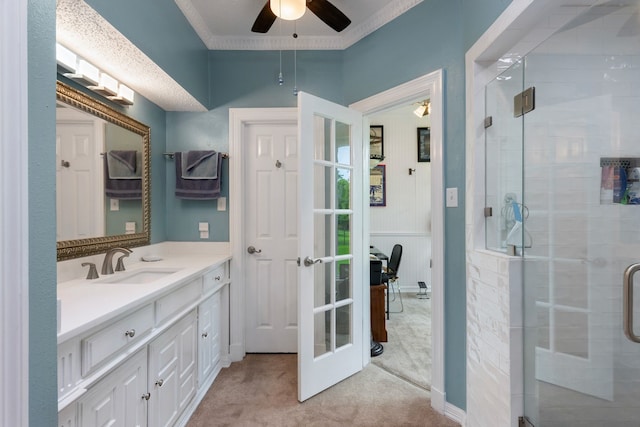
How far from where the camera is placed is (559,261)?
1.64 meters

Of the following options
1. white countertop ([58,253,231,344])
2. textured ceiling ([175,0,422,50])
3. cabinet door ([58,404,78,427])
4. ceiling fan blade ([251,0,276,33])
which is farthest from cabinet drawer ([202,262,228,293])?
textured ceiling ([175,0,422,50])

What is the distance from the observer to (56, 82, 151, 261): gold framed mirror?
146cm

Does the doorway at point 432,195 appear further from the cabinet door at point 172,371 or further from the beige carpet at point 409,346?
the cabinet door at point 172,371

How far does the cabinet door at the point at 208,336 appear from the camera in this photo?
1.87 m

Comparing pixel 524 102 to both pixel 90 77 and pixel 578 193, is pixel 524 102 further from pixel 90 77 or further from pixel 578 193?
pixel 90 77

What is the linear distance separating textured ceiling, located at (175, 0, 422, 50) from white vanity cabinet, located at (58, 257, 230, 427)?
1853 millimetres

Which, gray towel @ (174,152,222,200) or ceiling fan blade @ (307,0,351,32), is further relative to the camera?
gray towel @ (174,152,222,200)

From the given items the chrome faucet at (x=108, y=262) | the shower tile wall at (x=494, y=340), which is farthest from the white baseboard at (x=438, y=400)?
the chrome faucet at (x=108, y=262)

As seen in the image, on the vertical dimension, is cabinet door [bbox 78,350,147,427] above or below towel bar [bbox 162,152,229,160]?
below

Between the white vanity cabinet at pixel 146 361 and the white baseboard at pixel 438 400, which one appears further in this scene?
the white baseboard at pixel 438 400

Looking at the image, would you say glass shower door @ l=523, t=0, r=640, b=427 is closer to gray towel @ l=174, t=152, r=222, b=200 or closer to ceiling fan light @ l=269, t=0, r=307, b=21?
ceiling fan light @ l=269, t=0, r=307, b=21

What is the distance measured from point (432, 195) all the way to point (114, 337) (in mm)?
1804

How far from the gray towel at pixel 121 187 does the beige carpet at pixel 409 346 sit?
7.42 feet

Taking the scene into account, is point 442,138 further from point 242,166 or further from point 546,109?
point 242,166
